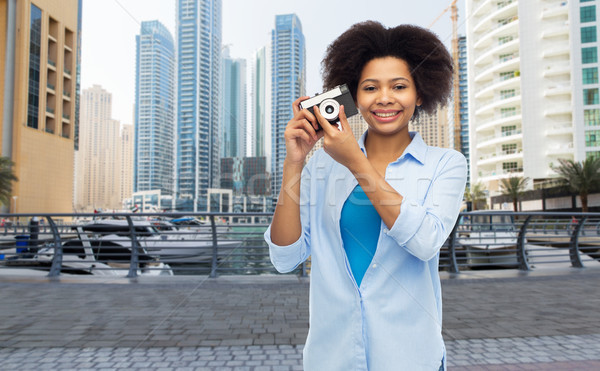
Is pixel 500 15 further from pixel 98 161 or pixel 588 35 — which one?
pixel 98 161

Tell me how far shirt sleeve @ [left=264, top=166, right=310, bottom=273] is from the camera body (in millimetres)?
269

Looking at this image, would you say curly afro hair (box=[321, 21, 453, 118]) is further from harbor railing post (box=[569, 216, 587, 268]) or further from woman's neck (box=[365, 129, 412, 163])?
harbor railing post (box=[569, 216, 587, 268])

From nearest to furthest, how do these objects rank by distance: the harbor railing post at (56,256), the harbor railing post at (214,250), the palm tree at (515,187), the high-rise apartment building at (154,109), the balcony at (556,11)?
1. the harbor railing post at (214,250)
2. the harbor railing post at (56,256)
3. the high-rise apartment building at (154,109)
4. the palm tree at (515,187)
5. the balcony at (556,11)

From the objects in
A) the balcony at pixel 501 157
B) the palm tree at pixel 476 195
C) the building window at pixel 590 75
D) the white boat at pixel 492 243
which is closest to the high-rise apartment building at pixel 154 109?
the white boat at pixel 492 243

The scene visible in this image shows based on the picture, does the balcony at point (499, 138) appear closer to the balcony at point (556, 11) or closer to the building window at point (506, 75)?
the building window at point (506, 75)

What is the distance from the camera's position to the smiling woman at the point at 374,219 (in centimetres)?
103

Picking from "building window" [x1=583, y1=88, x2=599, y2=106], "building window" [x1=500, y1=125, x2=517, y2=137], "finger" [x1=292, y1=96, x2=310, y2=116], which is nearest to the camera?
"finger" [x1=292, y1=96, x2=310, y2=116]

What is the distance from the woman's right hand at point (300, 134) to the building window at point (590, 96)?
5081 cm

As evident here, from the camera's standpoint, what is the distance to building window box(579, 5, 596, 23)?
41.6 meters

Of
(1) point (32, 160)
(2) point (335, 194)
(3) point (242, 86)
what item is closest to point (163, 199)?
(1) point (32, 160)

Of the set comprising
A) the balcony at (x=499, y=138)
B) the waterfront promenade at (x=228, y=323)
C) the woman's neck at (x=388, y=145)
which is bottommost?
the waterfront promenade at (x=228, y=323)

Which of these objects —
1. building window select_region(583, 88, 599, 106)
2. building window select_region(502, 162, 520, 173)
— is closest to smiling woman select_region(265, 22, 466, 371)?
building window select_region(583, 88, 599, 106)

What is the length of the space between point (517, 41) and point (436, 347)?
5549 centimetres

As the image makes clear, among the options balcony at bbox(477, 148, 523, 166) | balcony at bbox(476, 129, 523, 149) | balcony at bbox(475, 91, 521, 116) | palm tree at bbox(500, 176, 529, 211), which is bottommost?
palm tree at bbox(500, 176, 529, 211)
